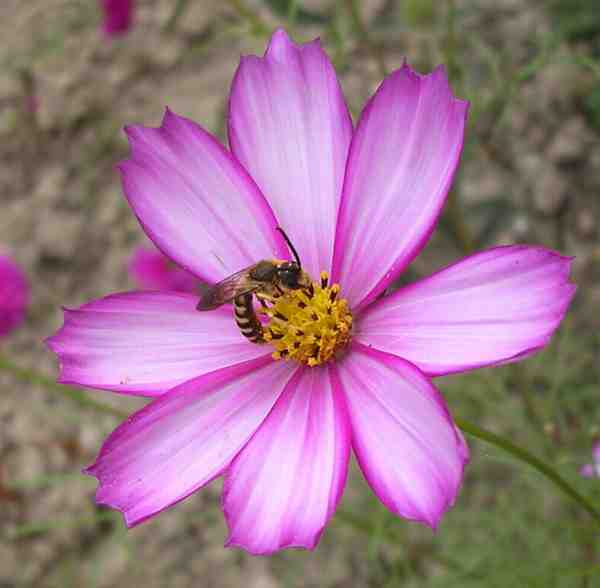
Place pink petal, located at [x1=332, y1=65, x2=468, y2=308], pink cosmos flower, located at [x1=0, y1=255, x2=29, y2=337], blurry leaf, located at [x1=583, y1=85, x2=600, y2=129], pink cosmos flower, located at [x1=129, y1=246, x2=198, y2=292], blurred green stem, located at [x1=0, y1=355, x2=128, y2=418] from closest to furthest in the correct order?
1. pink petal, located at [x1=332, y1=65, x2=468, y2=308]
2. blurred green stem, located at [x1=0, y1=355, x2=128, y2=418]
3. pink cosmos flower, located at [x1=0, y1=255, x2=29, y2=337]
4. pink cosmos flower, located at [x1=129, y1=246, x2=198, y2=292]
5. blurry leaf, located at [x1=583, y1=85, x2=600, y2=129]

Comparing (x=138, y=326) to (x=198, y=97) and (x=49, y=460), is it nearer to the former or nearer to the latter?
(x=49, y=460)

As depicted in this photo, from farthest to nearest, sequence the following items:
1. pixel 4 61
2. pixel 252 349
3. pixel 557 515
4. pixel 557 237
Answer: pixel 4 61, pixel 557 237, pixel 557 515, pixel 252 349

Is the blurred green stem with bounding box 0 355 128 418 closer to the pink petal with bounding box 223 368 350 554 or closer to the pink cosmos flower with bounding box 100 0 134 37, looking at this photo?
the pink petal with bounding box 223 368 350 554

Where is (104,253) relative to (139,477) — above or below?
below

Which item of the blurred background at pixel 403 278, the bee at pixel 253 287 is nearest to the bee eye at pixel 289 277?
the bee at pixel 253 287

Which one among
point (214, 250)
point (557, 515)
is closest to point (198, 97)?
point (557, 515)

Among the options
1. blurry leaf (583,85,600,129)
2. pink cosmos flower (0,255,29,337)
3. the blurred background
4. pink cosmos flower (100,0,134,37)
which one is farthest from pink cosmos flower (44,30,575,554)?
blurry leaf (583,85,600,129)
